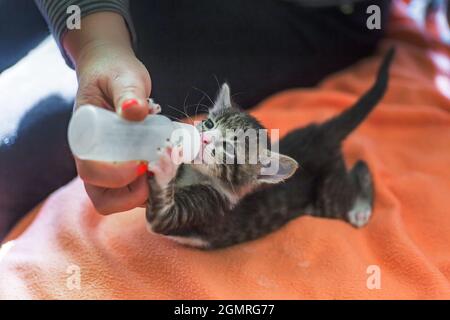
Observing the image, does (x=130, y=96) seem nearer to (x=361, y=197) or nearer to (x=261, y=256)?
(x=261, y=256)

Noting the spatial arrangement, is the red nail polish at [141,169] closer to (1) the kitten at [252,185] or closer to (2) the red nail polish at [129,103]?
(1) the kitten at [252,185]

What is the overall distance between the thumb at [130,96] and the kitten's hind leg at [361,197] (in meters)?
0.75

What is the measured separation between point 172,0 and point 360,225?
820 mm

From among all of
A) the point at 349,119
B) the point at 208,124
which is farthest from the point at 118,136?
the point at 349,119

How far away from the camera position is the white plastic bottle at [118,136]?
2.74 feet

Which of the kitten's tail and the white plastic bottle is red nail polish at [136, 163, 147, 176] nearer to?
the white plastic bottle

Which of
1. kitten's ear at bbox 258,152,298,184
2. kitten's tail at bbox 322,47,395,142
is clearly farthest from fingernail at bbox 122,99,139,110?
kitten's tail at bbox 322,47,395,142

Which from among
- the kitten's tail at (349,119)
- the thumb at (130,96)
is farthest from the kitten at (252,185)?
the thumb at (130,96)

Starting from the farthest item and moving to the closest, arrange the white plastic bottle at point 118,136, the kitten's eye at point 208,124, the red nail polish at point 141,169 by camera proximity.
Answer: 1. the kitten's eye at point 208,124
2. the red nail polish at point 141,169
3. the white plastic bottle at point 118,136

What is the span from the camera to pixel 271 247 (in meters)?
1.29

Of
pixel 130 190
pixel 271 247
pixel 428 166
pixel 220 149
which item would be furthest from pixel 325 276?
pixel 428 166

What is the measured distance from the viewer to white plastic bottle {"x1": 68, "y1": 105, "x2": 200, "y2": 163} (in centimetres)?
84

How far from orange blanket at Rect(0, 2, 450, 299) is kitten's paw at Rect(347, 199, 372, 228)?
0.08 feet

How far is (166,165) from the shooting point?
0.97m
